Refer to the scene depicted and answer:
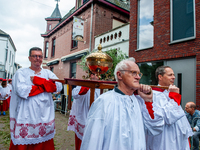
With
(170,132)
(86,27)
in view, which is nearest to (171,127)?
(170,132)

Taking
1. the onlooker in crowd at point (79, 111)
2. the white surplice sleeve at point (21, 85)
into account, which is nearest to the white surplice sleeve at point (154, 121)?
the onlooker in crowd at point (79, 111)

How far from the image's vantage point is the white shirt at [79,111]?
10.0 feet

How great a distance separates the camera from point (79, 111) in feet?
10.5

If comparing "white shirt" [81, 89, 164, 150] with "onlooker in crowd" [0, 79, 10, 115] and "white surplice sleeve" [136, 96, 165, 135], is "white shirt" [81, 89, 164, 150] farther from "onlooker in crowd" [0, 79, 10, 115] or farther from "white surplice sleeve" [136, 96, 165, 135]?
"onlooker in crowd" [0, 79, 10, 115]

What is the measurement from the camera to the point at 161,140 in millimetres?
2061

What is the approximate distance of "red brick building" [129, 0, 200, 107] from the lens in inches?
232

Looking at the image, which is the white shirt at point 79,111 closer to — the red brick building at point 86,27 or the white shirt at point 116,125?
the white shirt at point 116,125

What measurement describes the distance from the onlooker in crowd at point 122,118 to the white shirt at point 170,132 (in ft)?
1.08

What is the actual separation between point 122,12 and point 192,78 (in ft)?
27.5

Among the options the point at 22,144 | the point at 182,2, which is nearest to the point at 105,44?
the point at 182,2

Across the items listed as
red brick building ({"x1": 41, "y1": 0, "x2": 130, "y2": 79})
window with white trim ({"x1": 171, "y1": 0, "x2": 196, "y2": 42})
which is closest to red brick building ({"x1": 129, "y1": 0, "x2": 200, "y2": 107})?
window with white trim ({"x1": 171, "y1": 0, "x2": 196, "y2": 42})

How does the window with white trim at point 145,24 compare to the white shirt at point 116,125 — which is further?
Result: the window with white trim at point 145,24

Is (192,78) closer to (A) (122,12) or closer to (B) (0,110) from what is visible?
→ (A) (122,12)

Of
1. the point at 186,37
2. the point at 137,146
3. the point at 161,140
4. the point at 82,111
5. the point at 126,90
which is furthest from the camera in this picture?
the point at 186,37
